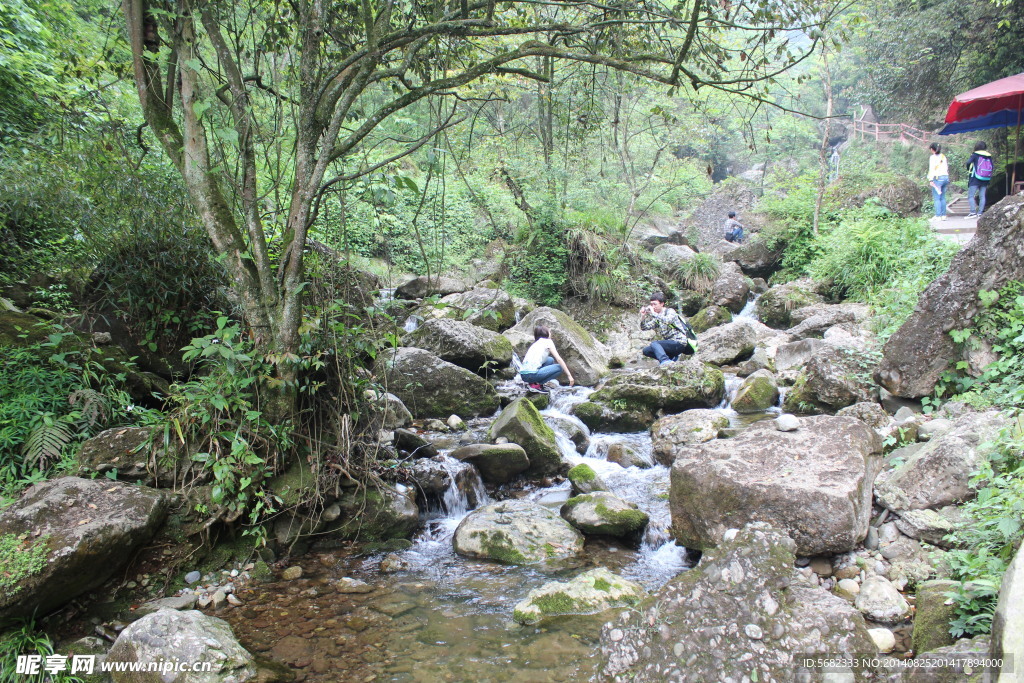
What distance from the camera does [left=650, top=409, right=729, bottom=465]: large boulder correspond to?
6527mm

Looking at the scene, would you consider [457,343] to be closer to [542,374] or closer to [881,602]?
[542,374]

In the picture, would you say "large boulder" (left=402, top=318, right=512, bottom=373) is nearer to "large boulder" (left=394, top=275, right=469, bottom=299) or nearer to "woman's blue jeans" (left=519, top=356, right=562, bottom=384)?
"woman's blue jeans" (left=519, top=356, right=562, bottom=384)

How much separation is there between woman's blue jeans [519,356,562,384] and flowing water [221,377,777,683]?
11.4 feet

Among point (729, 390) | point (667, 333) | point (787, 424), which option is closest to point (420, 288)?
point (667, 333)

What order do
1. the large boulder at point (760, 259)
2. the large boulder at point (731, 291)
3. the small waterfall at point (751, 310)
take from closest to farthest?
the small waterfall at point (751, 310)
the large boulder at point (731, 291)
the large boulder at point (760, 259)

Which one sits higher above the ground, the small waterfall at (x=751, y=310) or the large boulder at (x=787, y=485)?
the small waterfall at (x=751, y=310)

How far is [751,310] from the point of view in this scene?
521 inches

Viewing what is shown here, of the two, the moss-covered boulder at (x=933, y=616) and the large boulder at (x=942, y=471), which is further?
the large boulder at (x=942, y=471)

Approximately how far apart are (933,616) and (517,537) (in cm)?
282

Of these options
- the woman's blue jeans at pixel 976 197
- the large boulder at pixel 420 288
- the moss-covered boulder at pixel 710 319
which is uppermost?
the woman's blue jeans at pixel 976 197

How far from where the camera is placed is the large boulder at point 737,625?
2684 mm

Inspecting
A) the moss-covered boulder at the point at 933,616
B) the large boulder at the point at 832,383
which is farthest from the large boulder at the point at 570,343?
the moss-covered boulder at the point at 933,616

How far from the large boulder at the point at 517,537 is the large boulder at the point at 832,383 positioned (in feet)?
12.4

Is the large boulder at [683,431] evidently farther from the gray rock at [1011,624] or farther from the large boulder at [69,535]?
the large boulder at [69,535]
